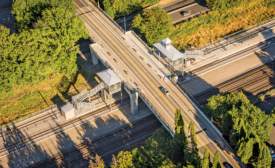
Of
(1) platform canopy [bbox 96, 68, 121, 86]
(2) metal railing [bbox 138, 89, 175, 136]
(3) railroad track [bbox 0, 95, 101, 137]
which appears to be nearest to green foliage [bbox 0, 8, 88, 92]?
(3) railroad track [bbox 0, 95, 101, 137]

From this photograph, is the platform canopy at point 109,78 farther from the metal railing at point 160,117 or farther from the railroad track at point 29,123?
the railroad track at point 29,123

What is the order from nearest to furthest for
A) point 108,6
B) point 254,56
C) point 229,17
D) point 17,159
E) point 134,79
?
point 17,159
point 134,79
point 254,56
point 108,6
point 229,17

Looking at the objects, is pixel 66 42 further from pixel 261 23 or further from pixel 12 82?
pixel 261 23

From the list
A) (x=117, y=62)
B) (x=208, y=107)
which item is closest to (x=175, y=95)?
(x=208, y=107)

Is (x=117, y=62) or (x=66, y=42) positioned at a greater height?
(x=66, y=42)

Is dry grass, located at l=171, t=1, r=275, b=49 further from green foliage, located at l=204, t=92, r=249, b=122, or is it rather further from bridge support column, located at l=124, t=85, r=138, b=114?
green foliage, located at l=204, t=92, r=249, b=122

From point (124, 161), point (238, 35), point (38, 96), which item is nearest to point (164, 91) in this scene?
point (124, 161)
